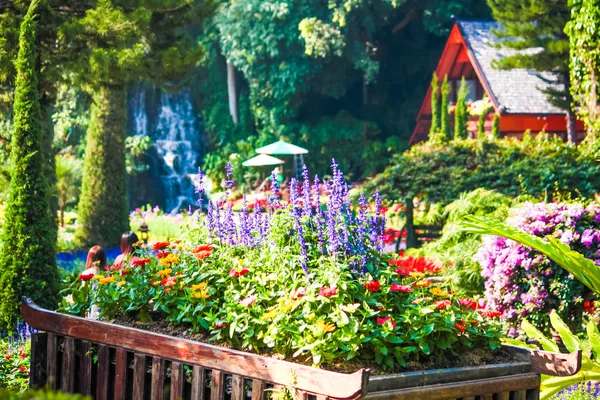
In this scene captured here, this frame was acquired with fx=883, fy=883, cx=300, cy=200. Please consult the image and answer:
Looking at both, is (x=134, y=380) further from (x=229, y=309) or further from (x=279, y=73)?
(x=279, y=73)

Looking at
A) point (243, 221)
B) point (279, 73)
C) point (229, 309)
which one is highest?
point (279, 73)

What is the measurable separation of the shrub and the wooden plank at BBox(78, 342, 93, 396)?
15.2 ft

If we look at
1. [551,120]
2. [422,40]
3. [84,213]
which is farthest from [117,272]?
[422,40]

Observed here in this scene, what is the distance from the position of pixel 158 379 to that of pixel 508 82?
21500 mm

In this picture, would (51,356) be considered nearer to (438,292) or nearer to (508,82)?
(438,292)

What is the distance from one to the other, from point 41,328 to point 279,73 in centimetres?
2583

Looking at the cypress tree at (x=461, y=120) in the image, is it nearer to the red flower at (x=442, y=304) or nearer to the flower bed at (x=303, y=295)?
the flower bed at (x=303, y=295)

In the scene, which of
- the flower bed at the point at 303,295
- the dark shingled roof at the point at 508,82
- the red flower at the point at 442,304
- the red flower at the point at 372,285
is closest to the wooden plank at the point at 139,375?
the flower bed at the point at 303,295

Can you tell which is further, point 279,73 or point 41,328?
point 279,73

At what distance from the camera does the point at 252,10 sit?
99.7 feet

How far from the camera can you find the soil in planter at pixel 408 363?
14.3 feet

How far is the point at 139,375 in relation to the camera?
4.84m

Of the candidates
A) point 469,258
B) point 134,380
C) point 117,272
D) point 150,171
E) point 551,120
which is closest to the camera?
point 134,380

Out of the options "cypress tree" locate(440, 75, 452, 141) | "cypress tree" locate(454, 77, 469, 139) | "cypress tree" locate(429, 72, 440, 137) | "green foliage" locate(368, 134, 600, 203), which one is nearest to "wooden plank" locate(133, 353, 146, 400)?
"green foliage" locate(368, 134, 600, 203)
